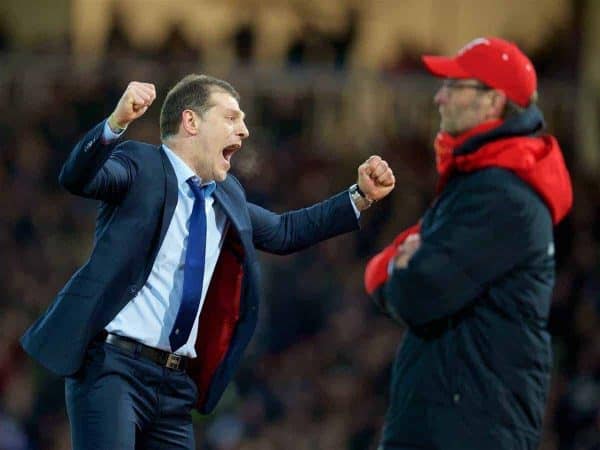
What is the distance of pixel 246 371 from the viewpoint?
1075 cm

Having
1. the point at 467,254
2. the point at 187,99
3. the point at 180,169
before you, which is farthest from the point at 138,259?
the point at 467,254

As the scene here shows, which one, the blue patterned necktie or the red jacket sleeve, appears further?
the blue patterned necktie

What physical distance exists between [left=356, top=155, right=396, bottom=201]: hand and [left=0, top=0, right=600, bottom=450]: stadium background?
3.88 metres

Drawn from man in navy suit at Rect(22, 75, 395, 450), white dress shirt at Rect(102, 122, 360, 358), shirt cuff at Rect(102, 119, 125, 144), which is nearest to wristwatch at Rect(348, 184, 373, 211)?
man in navy suit at Rect(22, 75, 395, 450)

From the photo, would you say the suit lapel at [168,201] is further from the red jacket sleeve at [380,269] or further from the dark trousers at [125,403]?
the red jacket sleeve at [380,269]

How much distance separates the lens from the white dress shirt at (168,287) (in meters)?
5.35

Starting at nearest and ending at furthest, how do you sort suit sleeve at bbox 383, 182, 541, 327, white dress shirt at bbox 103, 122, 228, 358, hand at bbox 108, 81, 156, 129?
suit sleeve at bbox 383, 182, 541, 327 < hand at bbox 108, 81, 156, 129 < white dress shirt at bbox 103, 122, 228, 358

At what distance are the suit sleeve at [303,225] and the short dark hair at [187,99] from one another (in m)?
0.44

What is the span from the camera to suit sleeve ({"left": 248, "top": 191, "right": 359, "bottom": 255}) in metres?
5.74

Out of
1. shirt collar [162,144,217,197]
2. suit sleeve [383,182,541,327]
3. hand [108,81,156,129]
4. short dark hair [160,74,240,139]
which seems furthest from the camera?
short dark hair [160,74,240,139]

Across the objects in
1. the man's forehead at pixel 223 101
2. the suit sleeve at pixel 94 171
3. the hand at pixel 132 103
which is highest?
the hand at pixel 132 103

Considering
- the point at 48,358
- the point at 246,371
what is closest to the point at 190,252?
the point at 48,358

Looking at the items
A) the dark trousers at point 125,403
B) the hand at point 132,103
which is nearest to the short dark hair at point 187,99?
the hand at point 132,103

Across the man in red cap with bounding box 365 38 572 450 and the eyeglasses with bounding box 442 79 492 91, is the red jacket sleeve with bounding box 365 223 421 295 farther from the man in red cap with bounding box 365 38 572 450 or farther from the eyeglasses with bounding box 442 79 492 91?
A: the eyeglasses with bounding box 442 79 492 91
